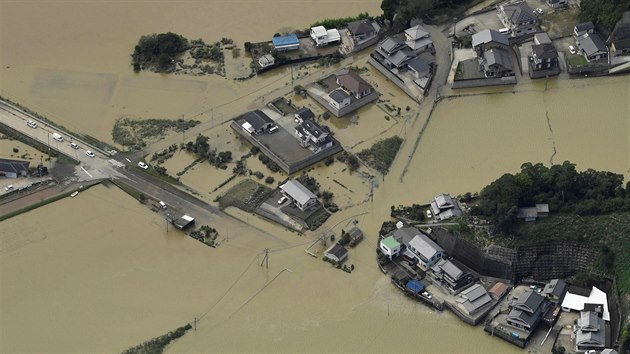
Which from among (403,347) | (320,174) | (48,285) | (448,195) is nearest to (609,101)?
(448,195)

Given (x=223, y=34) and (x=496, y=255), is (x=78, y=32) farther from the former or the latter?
(x=496, y=255)

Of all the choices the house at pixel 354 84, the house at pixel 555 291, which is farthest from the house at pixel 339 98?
the house at pixel 555 291

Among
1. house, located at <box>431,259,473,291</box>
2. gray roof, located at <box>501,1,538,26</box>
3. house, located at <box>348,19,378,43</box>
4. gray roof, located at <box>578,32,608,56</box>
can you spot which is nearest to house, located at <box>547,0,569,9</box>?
gray roof, located at <box>501,1,538,26</box>

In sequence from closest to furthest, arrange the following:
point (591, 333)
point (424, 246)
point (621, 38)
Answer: point (591, 333) → point (424, 246) → point (621, 38)

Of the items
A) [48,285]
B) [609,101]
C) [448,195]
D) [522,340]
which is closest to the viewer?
[522,340]

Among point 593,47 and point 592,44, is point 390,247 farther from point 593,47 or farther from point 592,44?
point 592,44

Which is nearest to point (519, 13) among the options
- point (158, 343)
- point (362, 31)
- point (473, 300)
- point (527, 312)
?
point (362, 31)
